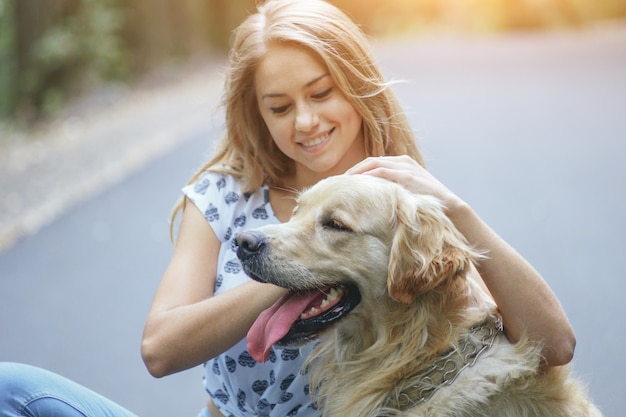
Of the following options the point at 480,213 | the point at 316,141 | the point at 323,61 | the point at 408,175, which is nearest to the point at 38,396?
the point at 316,141

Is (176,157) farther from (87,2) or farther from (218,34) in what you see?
(218,34)

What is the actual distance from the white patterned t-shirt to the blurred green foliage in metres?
12.1

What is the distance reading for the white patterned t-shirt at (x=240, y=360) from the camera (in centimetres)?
335

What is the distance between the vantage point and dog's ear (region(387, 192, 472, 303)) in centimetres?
292

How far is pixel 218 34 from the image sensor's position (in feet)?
82.7

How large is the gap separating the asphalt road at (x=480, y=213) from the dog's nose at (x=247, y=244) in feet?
4.44

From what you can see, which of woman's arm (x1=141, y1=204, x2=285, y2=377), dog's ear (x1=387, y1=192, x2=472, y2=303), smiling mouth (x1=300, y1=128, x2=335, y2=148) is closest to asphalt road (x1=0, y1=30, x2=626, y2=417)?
smiling mouth (x1=300, y1=128, x2=335, y2=148)

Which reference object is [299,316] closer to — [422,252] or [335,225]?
[335,225]

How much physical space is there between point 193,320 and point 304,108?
0.97 metres

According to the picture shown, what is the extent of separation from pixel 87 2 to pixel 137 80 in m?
2.41

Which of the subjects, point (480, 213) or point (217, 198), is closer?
point (217, 198)

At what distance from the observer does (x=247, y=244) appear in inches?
121

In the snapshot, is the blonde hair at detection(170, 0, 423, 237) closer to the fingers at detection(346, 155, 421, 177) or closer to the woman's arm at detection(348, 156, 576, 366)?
the fingers at detection(346, 155, 421, 177)

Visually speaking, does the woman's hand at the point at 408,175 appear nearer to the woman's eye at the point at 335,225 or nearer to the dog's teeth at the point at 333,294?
the woman's eye at the point at 335,225
